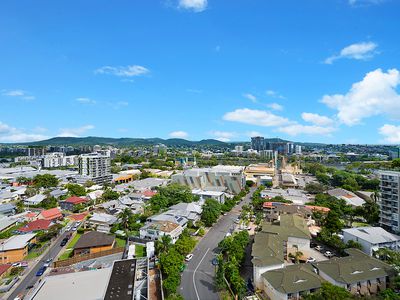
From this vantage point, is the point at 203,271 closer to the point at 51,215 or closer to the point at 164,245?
the point at 164,245

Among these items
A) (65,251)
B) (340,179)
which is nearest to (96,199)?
(65,251)

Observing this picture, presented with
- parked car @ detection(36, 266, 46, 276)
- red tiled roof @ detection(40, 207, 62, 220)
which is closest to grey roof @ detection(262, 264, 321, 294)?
parked car @ detection(36, 266, 46, 276)

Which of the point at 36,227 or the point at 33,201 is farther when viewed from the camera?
the point at 33,201

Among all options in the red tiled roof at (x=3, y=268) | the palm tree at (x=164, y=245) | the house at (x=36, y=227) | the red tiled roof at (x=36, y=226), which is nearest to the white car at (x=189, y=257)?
the palm tree at (x=164, y=245)

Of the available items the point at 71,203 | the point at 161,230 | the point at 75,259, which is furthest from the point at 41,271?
the point at 71,203

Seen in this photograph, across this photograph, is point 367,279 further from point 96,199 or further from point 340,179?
point 340,179

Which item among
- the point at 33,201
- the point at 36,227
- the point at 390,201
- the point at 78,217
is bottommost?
the point at 78,217

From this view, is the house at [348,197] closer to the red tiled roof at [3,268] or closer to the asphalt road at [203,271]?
the asphalt road at [203,271]
